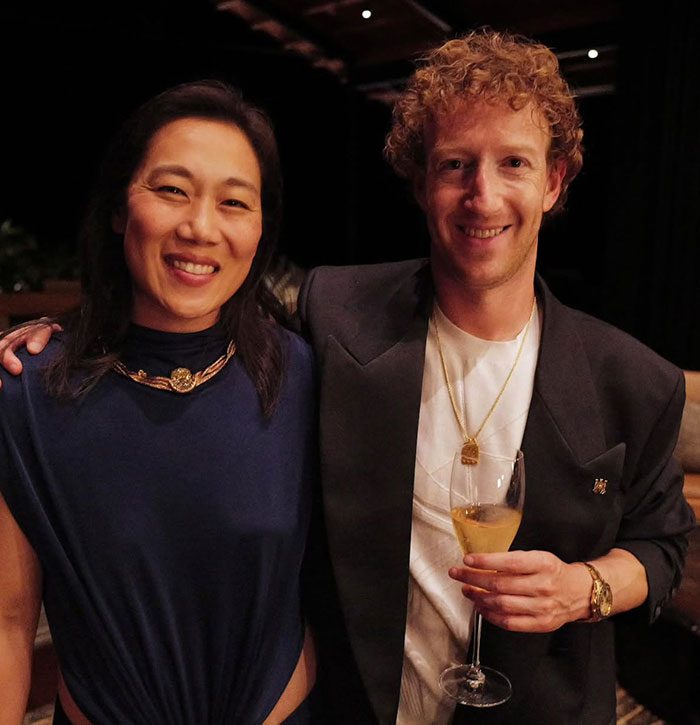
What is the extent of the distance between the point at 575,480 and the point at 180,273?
0.76m

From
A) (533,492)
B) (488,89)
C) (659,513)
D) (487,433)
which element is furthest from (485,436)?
(488,89)

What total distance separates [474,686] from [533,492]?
0.34 meters

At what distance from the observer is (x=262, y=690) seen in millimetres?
1204

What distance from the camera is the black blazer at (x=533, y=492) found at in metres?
1.32

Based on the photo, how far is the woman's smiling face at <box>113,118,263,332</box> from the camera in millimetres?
1139

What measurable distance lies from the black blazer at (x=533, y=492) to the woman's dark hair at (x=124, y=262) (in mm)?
149

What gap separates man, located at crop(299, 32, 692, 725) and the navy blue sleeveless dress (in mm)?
155

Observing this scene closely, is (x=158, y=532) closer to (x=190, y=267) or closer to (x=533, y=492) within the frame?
(x=190, y=267)

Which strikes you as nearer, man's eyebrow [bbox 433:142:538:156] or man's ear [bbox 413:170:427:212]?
man's eyebrow [bbox 433:142:538:156]

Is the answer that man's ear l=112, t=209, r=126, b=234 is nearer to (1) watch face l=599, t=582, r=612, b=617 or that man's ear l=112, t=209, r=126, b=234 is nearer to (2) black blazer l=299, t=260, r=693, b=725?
(2) black blazer l=299, t=260, r=693, b=725

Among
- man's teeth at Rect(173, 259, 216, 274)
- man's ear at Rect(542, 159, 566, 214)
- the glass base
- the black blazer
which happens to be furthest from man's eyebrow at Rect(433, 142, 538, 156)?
the glass base

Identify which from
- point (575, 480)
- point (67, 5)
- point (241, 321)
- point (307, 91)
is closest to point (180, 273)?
point (241, 321)

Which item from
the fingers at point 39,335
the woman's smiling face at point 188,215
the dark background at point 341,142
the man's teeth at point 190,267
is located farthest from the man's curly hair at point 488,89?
the dark background at point 341,142

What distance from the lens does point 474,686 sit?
129 centimetres
